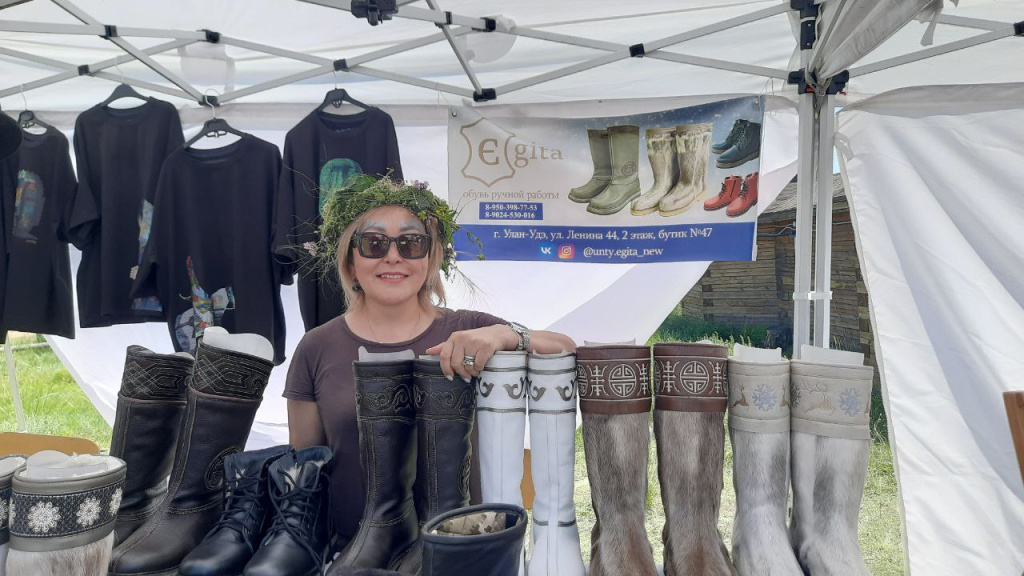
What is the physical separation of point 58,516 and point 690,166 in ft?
11.6

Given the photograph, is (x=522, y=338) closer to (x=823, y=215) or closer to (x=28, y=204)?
(x=823, y=215)

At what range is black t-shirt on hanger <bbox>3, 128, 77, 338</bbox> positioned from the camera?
3.95m

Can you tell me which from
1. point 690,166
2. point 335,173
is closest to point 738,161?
point 690,166

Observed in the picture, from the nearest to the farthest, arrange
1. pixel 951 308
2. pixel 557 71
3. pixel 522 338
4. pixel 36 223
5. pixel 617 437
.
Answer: pixel 617 437
pixel 522 338
pixel 951 308
pixel 557 71
pixel 36 223

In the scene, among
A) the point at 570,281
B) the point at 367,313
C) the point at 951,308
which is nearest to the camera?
the point at 367,313

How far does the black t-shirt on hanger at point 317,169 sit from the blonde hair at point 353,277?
56.6 inches

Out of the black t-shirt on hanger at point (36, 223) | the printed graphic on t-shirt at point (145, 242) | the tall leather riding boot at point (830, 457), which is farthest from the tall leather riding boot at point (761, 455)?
the black t-shirt on hanger at point (36, 223)

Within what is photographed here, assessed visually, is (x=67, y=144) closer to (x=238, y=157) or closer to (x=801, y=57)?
(x=238, y=157)

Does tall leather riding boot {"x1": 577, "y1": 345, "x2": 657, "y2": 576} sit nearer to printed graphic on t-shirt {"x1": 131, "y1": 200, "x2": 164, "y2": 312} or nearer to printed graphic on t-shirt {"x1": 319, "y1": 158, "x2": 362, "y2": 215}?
printed graphic on t-shirt {"x1": 319, "y1": 158, "x2": 362, "y2": 215}

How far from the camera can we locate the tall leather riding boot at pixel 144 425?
131cm

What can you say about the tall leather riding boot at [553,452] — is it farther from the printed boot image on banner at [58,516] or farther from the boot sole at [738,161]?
the boot sole at [738,161]

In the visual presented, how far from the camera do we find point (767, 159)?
4.02m

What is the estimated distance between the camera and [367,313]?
2211 mm

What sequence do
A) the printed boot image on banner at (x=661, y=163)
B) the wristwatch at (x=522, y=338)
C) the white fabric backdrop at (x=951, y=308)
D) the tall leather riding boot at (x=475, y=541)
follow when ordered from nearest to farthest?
the tall leather riding boot at (x=475, y=541), the wristwatch at (x=522, y=338), the white fabric backdrop at (x=951, y=308), the printed boot image on banner at (x=661, y=163)
